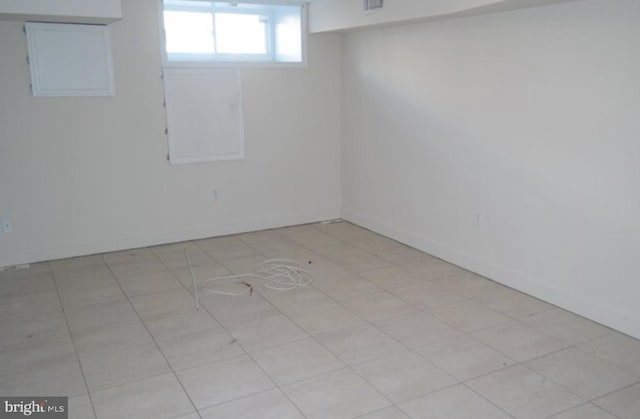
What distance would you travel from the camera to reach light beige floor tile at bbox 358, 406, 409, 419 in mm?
2521

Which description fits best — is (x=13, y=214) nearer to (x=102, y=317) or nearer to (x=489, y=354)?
(x=102, y=317)

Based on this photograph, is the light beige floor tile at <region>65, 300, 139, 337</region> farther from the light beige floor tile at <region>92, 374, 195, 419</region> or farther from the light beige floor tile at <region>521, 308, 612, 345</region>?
the light beige floor tile at <region>521, 308, 612, 345</region>

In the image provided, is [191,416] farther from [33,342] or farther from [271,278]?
[271,278]

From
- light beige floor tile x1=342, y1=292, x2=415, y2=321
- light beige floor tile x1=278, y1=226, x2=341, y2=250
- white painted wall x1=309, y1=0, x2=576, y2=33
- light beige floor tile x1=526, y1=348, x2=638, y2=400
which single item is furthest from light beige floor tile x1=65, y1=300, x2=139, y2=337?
white painted wall x1=309, y1=0, x2=576, y2=33

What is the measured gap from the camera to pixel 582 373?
2863 millimetres

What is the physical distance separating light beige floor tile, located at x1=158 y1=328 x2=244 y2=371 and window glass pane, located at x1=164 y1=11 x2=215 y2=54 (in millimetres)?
2887

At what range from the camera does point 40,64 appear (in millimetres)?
4453

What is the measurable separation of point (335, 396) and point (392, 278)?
171 cm

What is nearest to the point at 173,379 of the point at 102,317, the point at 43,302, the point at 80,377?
the point at 80,377

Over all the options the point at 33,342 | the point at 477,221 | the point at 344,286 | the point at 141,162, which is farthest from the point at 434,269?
the point at 33,342

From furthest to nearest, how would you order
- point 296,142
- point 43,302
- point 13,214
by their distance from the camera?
point 296,142
point 13,214
point 43,302

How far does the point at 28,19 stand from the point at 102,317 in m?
2.42

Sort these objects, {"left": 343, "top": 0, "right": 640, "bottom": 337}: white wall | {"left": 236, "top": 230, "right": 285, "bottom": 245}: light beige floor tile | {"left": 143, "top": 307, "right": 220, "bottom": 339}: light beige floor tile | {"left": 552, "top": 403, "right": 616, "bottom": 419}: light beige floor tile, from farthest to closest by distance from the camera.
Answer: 1. {"left": 236, "top": 230, "right": 285, "bottom": 245}: light beige floor tile
2. {"left": 143, "top": 307, "right": 220, "bottom": 339}: light beige floor tile
3. {"left": 343, "top": 0, "right": 640, "bottom": 337}: white wall
4. {"left": 552, "top": 403, "right": 616, "bottom": 419}: light beige floor tile

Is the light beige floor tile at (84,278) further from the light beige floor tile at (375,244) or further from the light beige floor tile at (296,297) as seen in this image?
the light beige floor tile at (375,244)
